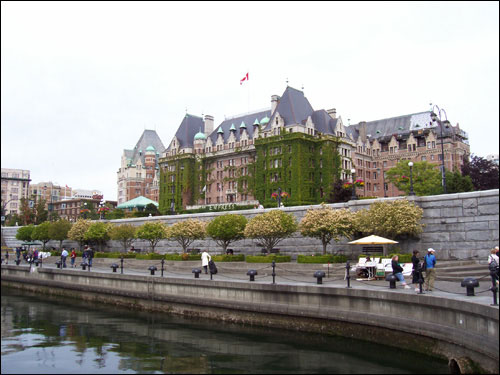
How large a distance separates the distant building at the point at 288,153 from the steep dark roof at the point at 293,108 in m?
0.18

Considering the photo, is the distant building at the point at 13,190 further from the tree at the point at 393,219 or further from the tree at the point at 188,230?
the tree at the point at 393,219

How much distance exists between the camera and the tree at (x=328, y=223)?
3334 cm

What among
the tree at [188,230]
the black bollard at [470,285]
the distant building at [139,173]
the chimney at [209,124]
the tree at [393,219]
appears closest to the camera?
the black bollard at [470,285]

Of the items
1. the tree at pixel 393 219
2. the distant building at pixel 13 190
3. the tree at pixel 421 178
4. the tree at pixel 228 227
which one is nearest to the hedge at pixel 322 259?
the tree at pixel 393 219

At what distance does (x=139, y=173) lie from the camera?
474ft

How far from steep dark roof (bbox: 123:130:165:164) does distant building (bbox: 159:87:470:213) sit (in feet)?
165

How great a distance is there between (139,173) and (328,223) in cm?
11825

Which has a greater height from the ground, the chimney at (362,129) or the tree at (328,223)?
the chimney at (362,129)

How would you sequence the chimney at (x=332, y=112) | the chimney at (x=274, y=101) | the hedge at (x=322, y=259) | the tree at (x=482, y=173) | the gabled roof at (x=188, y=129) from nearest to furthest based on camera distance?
the hedge at (x=322, y=259) < the tree at (x=482, y=173) < the chimney at (x=274, y=101) < the chimney at (x=332, y=112) < the gabled roof at (x=188, y=129)

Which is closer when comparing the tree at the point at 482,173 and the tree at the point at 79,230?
the tree at the point at 79,230

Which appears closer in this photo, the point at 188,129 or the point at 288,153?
the point at 288,153

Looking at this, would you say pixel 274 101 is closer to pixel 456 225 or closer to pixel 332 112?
pixel 332 112

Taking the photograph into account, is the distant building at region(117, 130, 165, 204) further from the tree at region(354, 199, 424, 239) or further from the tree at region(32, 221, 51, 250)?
the tree at region(354, 199, 424, 239)

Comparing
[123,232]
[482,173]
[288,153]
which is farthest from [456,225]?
[288,153]
